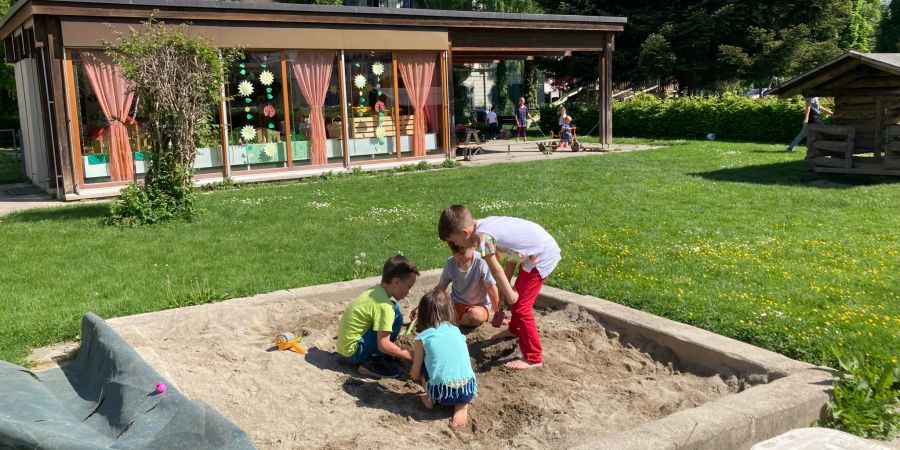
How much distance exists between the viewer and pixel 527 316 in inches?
229

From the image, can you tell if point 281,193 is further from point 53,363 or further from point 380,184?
point 53,363

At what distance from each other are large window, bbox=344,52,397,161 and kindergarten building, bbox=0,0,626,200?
3 cm

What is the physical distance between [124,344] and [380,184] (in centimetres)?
1110

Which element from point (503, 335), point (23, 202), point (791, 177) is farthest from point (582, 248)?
point (23, 202)

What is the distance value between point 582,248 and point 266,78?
427 inches

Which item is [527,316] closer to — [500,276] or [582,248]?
[500,276]

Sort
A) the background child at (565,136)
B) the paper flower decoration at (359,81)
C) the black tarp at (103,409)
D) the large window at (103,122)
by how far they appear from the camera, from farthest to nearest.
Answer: the background child at (565,136)
the paper flower decoration at (359,81)
the large window at (103,122)
the black tarp at (103,409)

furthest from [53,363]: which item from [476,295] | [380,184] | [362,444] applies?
[380,184]

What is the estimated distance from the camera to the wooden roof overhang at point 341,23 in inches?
598

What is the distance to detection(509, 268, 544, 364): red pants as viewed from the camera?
19.0 ft

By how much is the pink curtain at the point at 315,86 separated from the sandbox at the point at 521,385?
39.4 feet

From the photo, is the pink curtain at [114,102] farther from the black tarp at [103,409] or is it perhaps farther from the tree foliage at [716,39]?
the tree foliage at [716,39]

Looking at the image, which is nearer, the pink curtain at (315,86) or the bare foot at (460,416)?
the bare foot at (460,416)

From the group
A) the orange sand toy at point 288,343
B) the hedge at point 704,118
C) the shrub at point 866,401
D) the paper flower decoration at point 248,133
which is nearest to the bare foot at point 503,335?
the orange sand toy at point 288,343
